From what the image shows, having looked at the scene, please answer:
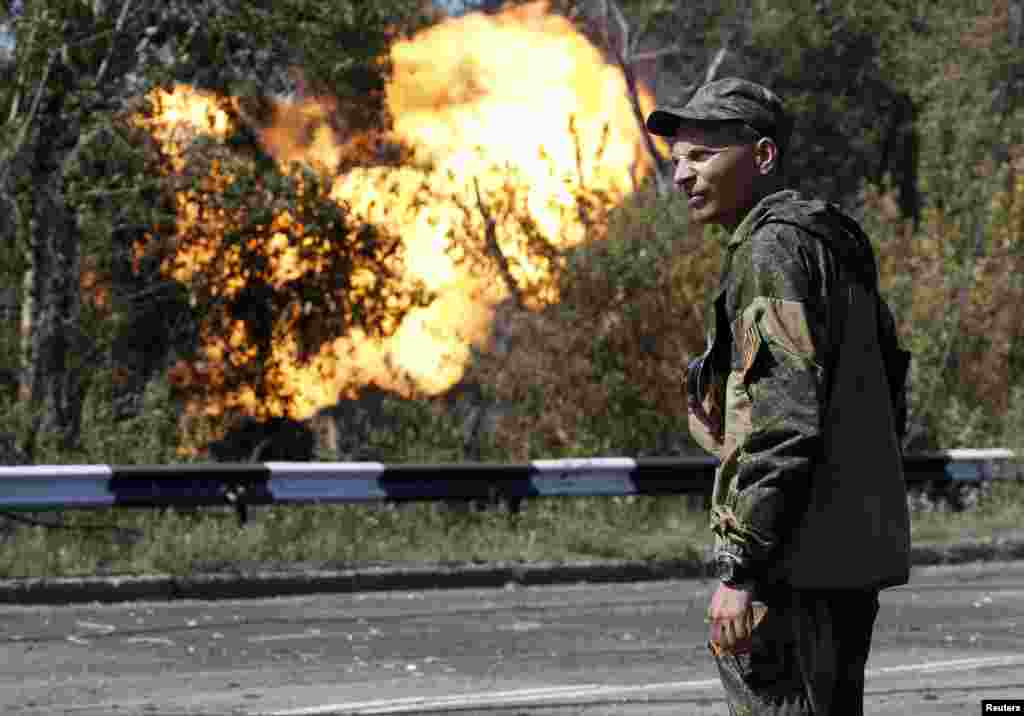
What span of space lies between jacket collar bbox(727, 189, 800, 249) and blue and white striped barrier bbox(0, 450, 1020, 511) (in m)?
9.81

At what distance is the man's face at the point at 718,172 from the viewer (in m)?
4.02

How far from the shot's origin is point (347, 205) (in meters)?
21.9

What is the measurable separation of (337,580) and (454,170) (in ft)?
34.6

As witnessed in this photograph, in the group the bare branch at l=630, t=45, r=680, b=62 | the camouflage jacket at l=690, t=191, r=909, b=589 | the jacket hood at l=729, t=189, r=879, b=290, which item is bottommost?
the camouflage jacket at l=690, t=191, r=909, b=589

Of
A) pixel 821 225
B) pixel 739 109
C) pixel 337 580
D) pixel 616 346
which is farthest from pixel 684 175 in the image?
pixel 616 346

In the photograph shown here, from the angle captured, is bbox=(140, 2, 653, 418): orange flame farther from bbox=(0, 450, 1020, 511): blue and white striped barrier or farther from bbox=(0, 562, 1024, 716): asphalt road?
bbox=(0, 562, 1024, 716): asphalt road

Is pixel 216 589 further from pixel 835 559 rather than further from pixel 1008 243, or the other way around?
pixel 1008 243

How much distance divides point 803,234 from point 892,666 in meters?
6.20

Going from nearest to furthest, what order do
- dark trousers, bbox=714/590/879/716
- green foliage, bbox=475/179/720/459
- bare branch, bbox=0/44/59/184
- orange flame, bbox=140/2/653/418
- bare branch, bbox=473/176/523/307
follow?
1. dark trousers, bbox=714/590/879/716
2. bare branch, bbox=0/44/59/184
3. green foliage, bbox=475/179/720/459
4. bare branch, bbox=473/176/523/307
5. orange flame, bbox=140/2/653/418

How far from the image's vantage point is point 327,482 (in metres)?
14.4

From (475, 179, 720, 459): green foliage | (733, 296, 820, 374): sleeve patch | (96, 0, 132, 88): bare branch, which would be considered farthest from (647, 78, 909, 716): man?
(96, 0, 132, 88): bare branch

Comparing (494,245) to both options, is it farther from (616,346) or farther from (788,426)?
(788,426)

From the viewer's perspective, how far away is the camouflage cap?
3.99m

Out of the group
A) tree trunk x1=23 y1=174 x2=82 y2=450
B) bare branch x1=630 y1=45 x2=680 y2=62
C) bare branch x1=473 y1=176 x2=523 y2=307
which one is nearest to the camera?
tree trunk x1=23 y1=174 x2=82 y2=450
